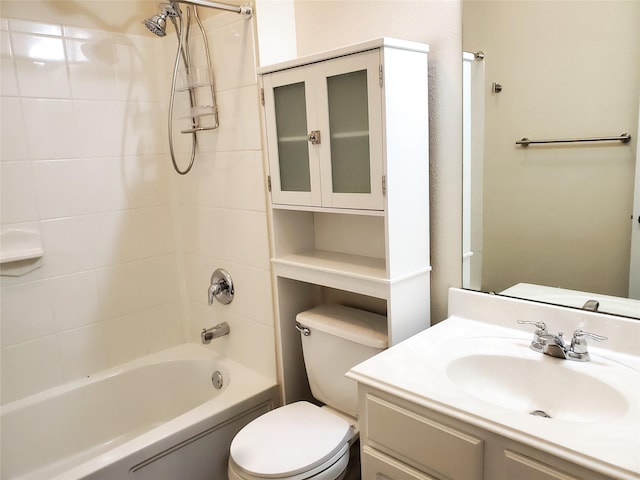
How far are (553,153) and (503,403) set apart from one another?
2.31 ft

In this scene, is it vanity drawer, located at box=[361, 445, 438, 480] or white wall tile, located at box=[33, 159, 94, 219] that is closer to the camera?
vanity drawer, located at box=[361, 445, 438, 480]

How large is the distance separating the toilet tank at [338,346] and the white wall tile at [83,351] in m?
1.01

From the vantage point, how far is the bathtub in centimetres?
167

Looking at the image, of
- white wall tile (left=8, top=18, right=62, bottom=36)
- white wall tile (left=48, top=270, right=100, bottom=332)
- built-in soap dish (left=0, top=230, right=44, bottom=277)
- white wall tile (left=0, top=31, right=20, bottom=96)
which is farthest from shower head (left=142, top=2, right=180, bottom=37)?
white wall tile (left=48, top=270, right=100, bottom=332)

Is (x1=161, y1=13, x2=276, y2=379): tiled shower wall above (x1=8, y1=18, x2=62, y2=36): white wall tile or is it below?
below

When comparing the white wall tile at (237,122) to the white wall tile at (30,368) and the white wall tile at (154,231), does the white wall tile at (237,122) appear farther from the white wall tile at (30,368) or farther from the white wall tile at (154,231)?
the white wall tile at (30,368)

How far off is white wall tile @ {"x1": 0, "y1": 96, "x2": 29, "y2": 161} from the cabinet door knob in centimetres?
119

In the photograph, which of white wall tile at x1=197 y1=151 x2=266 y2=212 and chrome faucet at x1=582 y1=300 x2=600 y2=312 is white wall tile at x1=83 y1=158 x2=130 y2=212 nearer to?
white wall tile at x1=197 y1=151 x2=266 y2=212

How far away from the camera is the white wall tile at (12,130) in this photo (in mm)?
1854

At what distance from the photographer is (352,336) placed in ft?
5.29

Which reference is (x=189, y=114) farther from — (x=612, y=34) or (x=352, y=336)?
(x=612, y=34)

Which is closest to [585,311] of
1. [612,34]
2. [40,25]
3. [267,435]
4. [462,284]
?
[462,284]

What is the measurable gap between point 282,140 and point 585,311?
1105mm

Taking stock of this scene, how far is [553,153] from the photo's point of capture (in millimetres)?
1354
